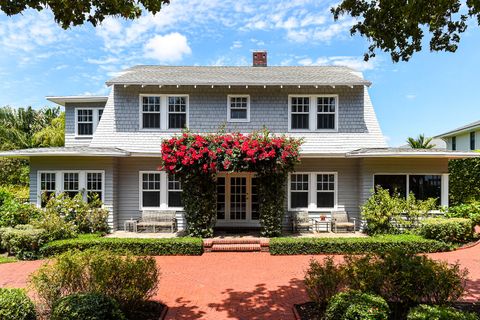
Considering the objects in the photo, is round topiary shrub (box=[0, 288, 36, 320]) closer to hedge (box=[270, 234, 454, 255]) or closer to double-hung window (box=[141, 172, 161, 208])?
hedge (box=[270, 234, 454, 255])

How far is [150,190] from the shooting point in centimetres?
1424

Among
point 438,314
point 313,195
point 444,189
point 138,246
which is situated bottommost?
point 138,246

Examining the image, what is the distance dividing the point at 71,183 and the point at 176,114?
5458 millimetres

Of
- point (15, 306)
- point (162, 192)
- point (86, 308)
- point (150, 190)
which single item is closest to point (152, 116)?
point (150, 190)

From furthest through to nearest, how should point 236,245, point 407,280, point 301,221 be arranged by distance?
1. point 301,221
2. point 236,245
3. point 407,280

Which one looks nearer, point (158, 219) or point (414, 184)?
point (414, 184)

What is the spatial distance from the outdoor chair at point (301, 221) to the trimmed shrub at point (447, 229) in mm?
4194

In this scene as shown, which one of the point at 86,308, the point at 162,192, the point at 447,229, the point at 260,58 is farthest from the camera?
the point at 260,58

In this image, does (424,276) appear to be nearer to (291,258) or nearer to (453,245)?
(291,258)

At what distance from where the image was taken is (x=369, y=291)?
5.66 m

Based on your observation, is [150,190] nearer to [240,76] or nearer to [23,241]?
[23,241]

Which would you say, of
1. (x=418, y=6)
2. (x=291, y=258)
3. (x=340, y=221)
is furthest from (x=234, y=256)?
(x=418, y=6)

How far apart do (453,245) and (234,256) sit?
810 cm

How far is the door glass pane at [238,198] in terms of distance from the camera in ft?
47.5
